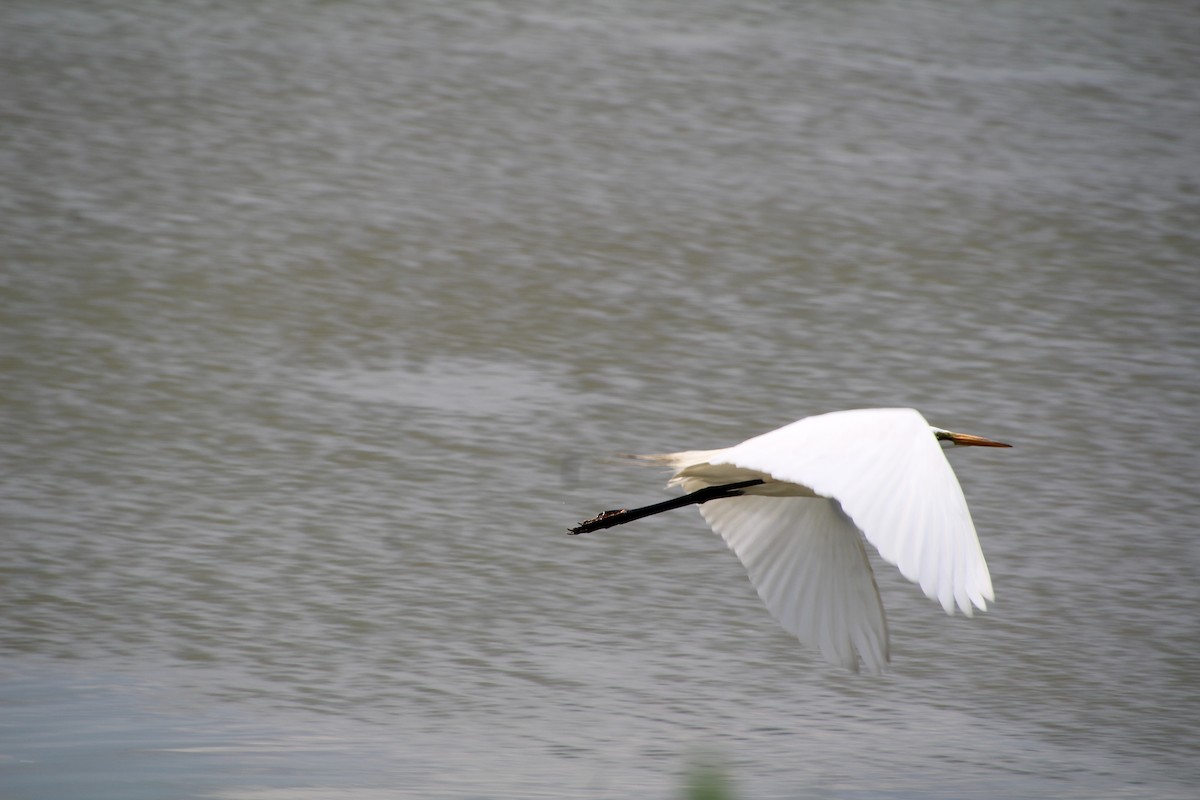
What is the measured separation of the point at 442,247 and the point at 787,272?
116 centimetres

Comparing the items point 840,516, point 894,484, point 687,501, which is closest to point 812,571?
point 840,516

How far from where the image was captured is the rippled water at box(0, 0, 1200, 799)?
11.4 feet

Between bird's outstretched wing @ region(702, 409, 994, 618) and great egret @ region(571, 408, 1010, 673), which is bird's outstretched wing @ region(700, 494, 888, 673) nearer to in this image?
great egret @ region(571, 408, 1010, 673)

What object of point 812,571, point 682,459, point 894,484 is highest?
point 894,484

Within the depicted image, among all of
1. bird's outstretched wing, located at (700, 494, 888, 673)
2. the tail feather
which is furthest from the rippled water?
the tail feather

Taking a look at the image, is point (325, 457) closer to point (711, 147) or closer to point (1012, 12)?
point (711, 147)

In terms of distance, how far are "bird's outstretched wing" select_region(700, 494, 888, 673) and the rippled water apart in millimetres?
443

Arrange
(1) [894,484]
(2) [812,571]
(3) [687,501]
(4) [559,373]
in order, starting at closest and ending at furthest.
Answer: (1) [894,484], (2) [812,571], (3) [687,501], (4) [559,373]

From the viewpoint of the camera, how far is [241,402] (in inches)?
191

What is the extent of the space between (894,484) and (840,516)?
584mm

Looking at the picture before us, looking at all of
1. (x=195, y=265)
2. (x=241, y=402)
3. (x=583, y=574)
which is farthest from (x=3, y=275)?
(x=583, y=574)

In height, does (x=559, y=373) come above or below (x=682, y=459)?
below

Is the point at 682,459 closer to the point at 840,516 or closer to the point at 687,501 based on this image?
the point at 687,501

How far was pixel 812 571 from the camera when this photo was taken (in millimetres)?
2965
